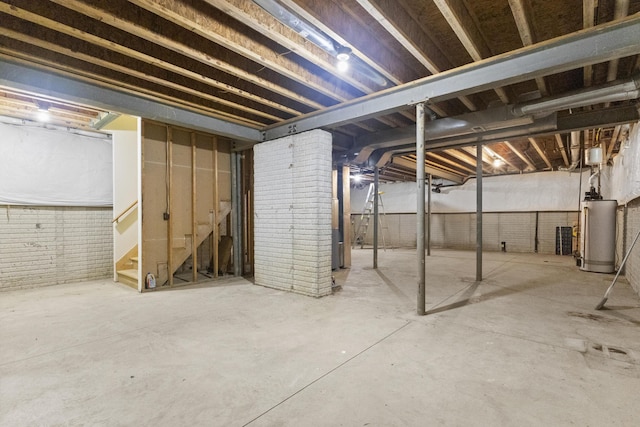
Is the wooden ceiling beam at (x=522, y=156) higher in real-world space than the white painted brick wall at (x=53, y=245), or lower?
higher

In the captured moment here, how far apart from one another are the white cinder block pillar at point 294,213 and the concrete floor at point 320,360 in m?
0.48

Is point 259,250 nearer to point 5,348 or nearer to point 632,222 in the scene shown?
point 5,348

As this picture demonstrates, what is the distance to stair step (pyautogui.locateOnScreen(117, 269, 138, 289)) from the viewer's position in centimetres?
484

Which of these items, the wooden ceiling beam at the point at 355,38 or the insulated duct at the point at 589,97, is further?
the insulated duct at the point at 589,97

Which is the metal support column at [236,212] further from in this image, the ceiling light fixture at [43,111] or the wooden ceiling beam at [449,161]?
the wooden ceiling beam at [449,161]

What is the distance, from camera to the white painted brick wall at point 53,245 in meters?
4.70

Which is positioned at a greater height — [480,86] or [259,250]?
[480,86]

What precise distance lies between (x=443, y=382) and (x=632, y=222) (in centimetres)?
511

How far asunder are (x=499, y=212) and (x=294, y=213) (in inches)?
331

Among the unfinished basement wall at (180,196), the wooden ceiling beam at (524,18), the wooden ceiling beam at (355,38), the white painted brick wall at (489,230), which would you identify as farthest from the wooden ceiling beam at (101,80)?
the white painted brick wall at (489,230)

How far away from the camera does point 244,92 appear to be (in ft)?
11.9

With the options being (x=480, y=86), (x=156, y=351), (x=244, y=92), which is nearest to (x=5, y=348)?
(x=156, y=351)

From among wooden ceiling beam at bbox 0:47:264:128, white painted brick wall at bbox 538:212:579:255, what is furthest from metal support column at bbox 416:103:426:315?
white painted brick wall at bbox 538:212:579:255

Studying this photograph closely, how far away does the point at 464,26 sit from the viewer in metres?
2.45
